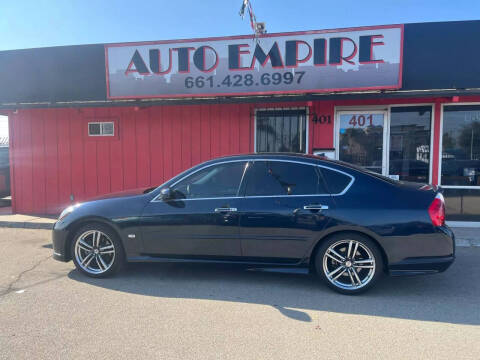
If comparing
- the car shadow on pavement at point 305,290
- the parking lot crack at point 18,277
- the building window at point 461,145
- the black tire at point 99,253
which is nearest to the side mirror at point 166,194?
the black tire at point 99,253

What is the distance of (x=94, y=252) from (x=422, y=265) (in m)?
3.92

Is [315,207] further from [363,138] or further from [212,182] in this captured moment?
[363,138]

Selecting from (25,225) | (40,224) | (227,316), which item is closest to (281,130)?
(227,316)

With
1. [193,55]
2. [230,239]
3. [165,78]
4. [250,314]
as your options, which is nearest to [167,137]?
[165,78]

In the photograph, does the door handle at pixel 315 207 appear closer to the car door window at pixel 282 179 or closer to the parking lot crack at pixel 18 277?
the car door window at pixel 282 179

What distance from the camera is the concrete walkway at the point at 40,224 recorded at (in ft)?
21.5

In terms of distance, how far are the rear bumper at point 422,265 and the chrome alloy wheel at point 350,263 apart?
274 millimetres

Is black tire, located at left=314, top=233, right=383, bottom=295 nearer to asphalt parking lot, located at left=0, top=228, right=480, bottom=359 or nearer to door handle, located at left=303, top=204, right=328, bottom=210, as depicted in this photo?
asphalt parking lot, located at left=0, top=228, right=480, bottom=359

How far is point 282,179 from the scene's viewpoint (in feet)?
14.6

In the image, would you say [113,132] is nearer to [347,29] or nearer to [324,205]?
[347,29]

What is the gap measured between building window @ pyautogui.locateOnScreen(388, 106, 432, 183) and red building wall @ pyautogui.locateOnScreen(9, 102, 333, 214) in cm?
137

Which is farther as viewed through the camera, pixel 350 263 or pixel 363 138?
pixel 363 138

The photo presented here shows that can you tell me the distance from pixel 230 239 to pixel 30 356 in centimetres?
223

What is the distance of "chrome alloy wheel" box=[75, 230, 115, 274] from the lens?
15.6 feet
